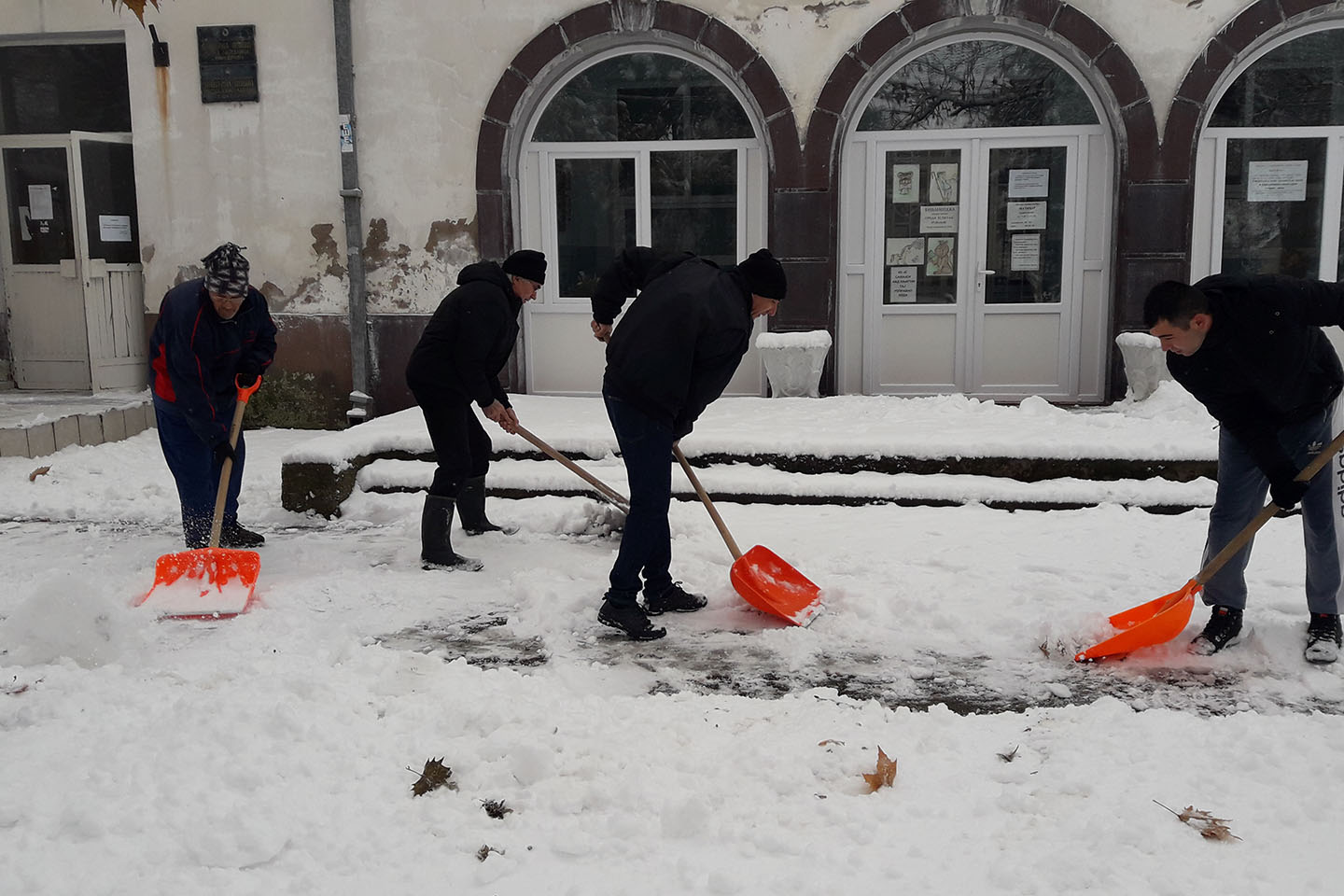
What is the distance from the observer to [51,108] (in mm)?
10211

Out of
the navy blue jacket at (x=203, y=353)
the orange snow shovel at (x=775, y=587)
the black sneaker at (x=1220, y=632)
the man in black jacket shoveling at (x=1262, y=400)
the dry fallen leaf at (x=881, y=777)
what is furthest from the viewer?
the navy blue jacket at (x=203, y=353)

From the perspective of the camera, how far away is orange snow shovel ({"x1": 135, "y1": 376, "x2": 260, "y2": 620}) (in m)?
4.72

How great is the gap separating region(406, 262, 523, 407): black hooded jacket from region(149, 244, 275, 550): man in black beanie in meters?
0.91

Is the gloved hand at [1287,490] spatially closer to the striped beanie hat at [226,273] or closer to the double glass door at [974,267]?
the striped beanie hat at [226,273]

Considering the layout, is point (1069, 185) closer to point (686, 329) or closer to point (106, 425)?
point (686, 329)

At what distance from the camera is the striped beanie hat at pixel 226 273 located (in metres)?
5.27

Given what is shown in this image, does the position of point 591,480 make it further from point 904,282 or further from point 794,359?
point 904,282

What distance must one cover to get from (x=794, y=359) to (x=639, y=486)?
4.47 meters

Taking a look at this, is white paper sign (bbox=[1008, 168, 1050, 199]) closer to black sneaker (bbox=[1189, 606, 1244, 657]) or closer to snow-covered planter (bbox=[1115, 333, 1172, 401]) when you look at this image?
snow-covered planter (bbox=[1115, 333, 1172, 401])

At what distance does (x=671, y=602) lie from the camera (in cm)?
490

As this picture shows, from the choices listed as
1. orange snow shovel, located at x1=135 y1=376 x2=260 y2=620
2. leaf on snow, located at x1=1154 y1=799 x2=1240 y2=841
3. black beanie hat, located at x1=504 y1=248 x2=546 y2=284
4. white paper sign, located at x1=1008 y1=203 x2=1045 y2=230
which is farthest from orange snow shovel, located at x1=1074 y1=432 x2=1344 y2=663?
white paper sign, located at x1=1008 y1=203 x2=1045 y2=230

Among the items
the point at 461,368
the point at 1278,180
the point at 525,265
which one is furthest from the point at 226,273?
the point at 1278,180

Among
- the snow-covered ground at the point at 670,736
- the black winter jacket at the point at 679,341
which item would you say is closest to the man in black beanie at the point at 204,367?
A: the snow-covered ground at the point at 670,736

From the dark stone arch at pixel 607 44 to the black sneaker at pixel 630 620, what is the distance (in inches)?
202
